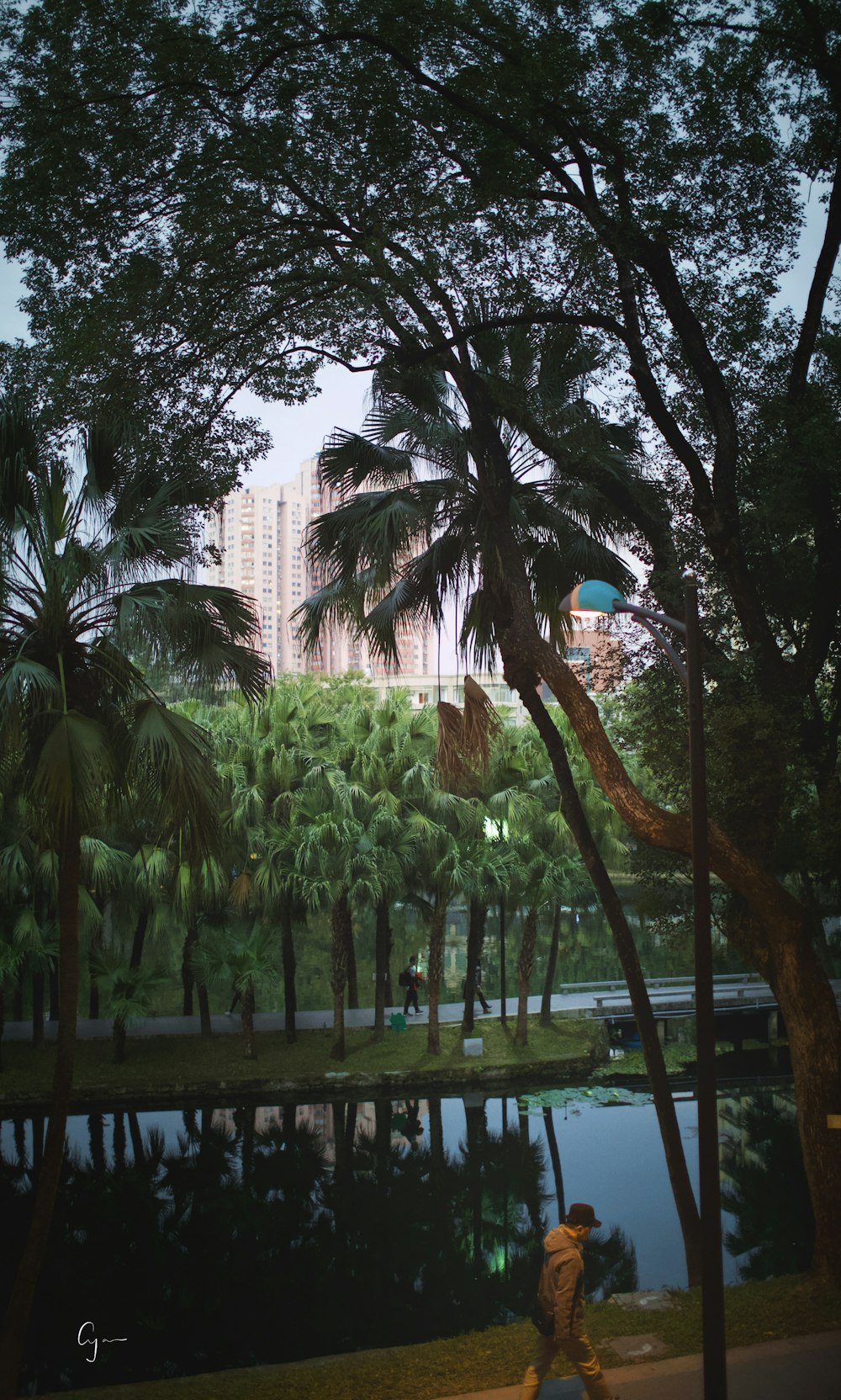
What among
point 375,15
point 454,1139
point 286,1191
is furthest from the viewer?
point 454,1139

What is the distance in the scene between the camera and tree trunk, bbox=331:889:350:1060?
2531 centimetres

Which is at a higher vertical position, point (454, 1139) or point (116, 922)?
point (116, 922)

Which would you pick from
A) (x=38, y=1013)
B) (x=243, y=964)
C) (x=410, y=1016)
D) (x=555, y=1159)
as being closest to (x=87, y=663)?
(x=555, y=1159)

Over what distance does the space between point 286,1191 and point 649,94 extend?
1738 cm

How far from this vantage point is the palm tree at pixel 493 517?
13492mm

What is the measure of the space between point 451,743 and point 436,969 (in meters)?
12.3

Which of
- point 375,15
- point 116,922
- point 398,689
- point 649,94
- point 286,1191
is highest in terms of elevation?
point 375,15

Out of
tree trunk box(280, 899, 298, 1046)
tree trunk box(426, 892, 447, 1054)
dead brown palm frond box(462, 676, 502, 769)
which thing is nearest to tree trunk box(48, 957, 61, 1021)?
tree trunk box(280, 899, 298, 1046)

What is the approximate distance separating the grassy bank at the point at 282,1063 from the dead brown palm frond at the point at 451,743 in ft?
38.5

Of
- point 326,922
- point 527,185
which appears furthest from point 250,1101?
point 326,922

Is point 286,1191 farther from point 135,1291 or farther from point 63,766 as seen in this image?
point 63,766

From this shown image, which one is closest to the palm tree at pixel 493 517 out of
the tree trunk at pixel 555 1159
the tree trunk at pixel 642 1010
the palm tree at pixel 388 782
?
the tree trunk at pixel 642 1010

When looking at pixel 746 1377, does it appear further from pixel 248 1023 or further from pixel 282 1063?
pixel 248 1023

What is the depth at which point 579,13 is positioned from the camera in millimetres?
13039
